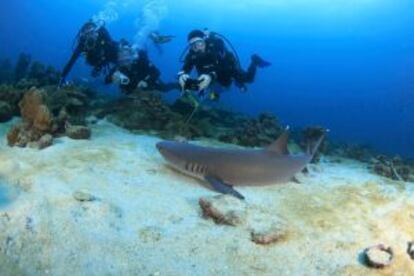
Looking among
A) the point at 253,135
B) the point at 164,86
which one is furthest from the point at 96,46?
the point at 253,135

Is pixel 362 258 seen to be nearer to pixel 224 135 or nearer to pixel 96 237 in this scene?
pixel 96 237

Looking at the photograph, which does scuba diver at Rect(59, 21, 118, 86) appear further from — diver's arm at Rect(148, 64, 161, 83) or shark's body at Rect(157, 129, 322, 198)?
shark's body at Rect(157, 129, 322, 198)

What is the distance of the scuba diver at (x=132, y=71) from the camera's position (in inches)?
457

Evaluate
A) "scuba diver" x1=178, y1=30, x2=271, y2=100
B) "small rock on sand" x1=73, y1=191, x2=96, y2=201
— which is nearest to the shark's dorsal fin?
"small rock on sand" x1=73, y1=191, x2=96, y2=201

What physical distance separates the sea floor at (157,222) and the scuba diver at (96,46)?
5.06 metres

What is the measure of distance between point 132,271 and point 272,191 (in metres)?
3.18

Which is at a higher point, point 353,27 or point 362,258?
point 353,27

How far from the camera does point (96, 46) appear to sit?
12.0m

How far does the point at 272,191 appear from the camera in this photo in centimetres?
688

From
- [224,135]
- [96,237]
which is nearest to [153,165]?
[96,237]

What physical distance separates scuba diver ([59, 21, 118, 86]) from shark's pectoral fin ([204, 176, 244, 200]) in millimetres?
6532

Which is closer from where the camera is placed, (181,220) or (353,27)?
(181,220)

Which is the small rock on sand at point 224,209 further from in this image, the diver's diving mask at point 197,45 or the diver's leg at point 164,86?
the diver's leg at point 164,86

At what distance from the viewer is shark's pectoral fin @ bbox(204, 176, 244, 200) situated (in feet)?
20.4
